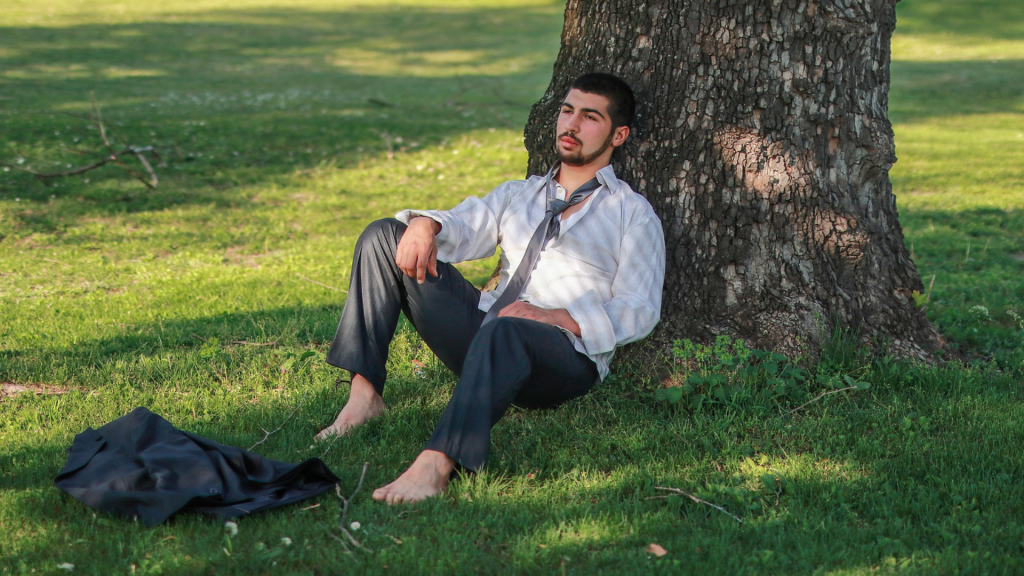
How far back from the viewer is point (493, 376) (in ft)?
11.5

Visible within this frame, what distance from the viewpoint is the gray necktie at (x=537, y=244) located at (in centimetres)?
414

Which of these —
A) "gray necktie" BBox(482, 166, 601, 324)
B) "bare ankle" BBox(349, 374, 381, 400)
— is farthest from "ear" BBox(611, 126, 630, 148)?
"bare ankle" BBox(349, 374, 381, 400)

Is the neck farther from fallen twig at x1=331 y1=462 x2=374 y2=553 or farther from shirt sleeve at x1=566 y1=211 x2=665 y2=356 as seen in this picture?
fallen twig at x1=331 y1=462 x2=374 y2=553

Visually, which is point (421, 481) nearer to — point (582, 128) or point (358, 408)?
point (358, 408)

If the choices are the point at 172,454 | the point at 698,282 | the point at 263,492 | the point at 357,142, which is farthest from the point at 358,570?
the point at 357,142

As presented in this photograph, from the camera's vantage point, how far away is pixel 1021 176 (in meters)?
10.3

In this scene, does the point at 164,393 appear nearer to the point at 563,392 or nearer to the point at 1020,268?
the point at 563,392

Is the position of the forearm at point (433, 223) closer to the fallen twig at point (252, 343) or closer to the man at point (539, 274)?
the man at point (539, 274)

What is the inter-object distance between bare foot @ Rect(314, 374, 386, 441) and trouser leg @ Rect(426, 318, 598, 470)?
0.72m

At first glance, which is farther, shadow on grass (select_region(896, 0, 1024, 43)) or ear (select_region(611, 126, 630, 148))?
shadow on grass (select_region(896, 0, 1024, 43))

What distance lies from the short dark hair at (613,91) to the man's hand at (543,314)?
3.58 ft

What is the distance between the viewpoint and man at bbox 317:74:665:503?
3.86 metres

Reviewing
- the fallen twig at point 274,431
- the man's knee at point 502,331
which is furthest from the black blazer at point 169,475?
the man's knee at point 502,331

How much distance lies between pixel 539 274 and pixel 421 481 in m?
1.24
